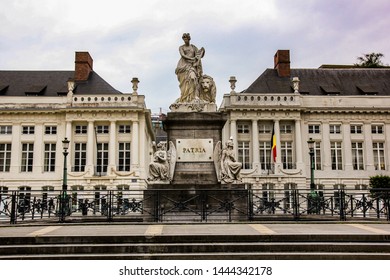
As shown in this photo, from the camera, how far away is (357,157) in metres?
52.9

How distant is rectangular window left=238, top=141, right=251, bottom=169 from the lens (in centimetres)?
5207

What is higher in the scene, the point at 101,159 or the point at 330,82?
the point at 330,82

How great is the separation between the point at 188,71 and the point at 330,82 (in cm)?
4280

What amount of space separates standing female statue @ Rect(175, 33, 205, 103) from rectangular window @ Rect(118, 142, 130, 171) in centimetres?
3586

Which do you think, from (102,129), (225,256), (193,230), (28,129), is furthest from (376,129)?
(225,256)

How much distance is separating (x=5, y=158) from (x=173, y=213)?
139ft

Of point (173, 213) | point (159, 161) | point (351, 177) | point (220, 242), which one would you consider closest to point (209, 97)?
point (159, 161)

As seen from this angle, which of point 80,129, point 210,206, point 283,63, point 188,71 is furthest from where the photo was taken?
point 283,63

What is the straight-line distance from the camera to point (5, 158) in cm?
5188

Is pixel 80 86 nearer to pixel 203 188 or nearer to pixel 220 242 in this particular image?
pixel 203 188

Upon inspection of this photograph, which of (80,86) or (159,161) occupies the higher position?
(80,86)

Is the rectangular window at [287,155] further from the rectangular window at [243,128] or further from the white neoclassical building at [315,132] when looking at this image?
the rectangular window at [243,128]

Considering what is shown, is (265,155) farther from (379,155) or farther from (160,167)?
(160,167)

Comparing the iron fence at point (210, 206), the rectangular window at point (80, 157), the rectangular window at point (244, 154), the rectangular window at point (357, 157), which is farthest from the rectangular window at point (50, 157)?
the iron fence at point (210, 206)
